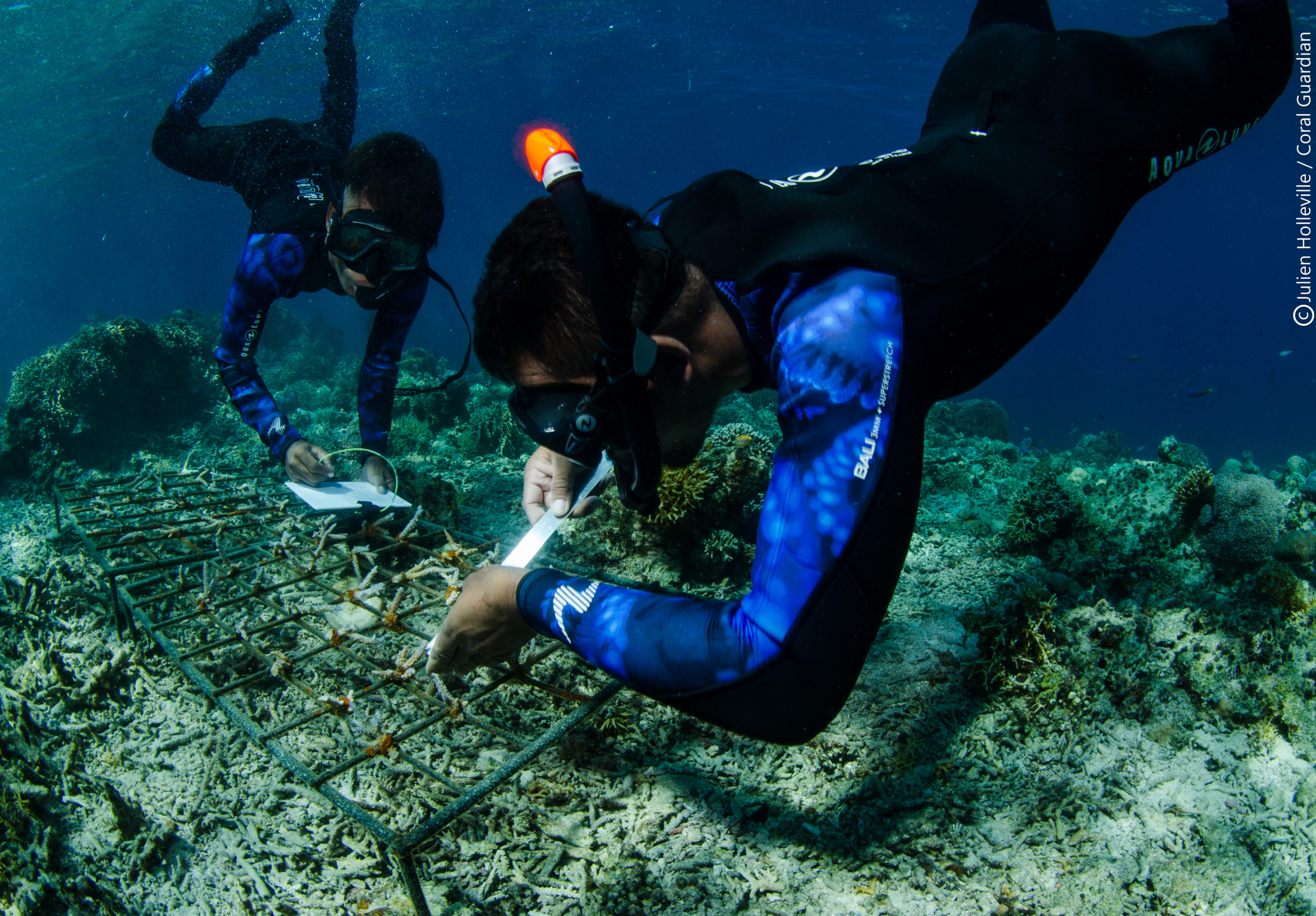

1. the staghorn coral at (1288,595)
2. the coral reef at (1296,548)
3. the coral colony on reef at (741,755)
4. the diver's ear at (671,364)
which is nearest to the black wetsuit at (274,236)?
the coral colony on reef at (741,755)

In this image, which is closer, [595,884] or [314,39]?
[595,884]

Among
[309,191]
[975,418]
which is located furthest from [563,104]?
[309,191]

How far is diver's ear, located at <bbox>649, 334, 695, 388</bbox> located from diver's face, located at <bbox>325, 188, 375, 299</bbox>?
351cm

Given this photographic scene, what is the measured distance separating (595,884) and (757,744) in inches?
40.1

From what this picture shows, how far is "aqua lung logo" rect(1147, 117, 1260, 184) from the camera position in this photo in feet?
7.81

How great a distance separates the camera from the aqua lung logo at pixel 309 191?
4.86 m

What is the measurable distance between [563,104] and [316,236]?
4202 centimetres

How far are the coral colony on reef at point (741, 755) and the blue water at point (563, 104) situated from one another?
10.1 meters

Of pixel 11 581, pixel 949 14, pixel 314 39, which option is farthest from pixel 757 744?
pixel 314 39

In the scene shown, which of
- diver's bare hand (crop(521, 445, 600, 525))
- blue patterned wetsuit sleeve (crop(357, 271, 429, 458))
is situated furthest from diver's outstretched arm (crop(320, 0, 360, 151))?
diver's bare hand (crop(521, 445, 600, 525))

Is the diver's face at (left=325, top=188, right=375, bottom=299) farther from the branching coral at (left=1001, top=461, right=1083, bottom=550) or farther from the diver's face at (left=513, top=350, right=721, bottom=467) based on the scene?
the branching coral at (left=1001, top=461, right=1083, bottom=550)

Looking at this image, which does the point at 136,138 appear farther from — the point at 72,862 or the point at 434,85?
the point at 72,862

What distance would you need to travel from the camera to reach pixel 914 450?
1556 mm

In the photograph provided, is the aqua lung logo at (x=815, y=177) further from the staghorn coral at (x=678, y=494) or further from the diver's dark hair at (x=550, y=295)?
the staghorn coral at (x=678, y=494)
